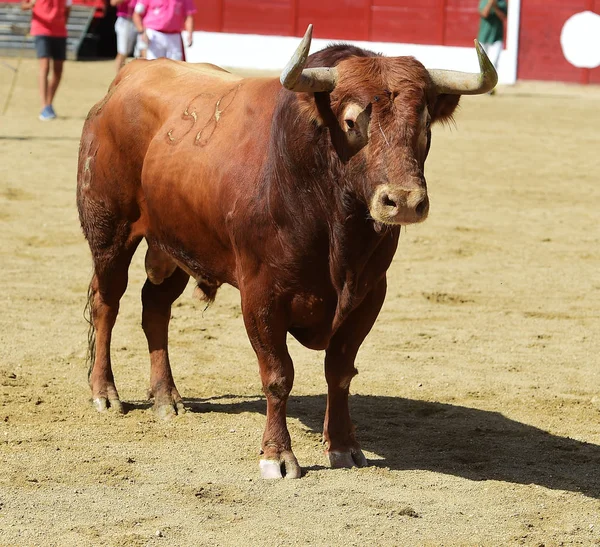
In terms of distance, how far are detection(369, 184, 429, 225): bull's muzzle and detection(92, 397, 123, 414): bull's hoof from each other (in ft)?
5.79

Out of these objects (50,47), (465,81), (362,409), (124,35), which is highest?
(465,81)

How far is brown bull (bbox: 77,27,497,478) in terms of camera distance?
11.5ft

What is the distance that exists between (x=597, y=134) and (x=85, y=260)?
300 inches

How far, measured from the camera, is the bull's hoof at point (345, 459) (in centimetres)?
408

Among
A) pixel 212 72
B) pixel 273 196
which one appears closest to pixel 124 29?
pixel 212 72

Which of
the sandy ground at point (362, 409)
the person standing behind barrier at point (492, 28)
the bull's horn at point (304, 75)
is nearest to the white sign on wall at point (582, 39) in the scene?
the person standing behind barrier at point (492, 28)

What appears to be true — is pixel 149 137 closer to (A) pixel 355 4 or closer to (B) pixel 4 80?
(B) pixel 4 80

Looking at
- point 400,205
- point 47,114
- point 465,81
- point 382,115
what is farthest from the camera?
point 47,114

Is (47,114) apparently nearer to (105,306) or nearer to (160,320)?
(105,306)

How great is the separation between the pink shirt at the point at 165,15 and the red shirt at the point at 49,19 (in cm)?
154

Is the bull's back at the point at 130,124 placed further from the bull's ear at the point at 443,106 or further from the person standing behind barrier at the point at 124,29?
the person standing behind barrier at the point at 124,29

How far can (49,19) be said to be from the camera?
12000 mm

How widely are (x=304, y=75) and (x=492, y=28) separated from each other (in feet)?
47.5

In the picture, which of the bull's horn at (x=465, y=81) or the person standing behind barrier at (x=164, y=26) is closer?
the bull's horn at (x=465, y=81)
